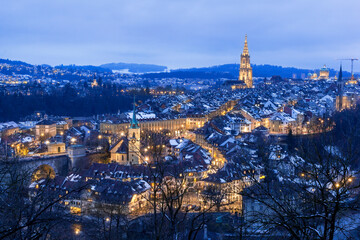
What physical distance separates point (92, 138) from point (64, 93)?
27255 millimetres

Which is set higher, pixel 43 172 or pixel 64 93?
pixel 64 93

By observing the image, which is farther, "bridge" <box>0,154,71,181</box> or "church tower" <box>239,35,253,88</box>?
"church tower" <box>239,35,253,88</box>

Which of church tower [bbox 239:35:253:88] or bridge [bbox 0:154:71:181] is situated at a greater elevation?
church tower [bbox 239:35:253:88]

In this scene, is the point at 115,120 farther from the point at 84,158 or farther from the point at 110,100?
the point at 110,100

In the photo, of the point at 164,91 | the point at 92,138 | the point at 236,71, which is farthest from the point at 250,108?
the point at 236,71

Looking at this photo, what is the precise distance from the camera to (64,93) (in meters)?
57.6

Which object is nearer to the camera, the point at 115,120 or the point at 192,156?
the point at 192,156

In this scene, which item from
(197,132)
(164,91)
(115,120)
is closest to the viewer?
(197,132)

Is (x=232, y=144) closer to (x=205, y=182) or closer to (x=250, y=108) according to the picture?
(x=205, y=182)

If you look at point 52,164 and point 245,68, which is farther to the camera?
point 245,68

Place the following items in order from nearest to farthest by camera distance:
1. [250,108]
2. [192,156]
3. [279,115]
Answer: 1. [192,156]
2. [279,115]
3. [250,108]

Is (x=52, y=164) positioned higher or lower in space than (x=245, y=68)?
lower

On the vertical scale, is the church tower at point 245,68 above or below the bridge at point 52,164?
above

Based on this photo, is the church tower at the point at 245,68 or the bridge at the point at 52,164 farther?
the church tower at the point at 245,68
